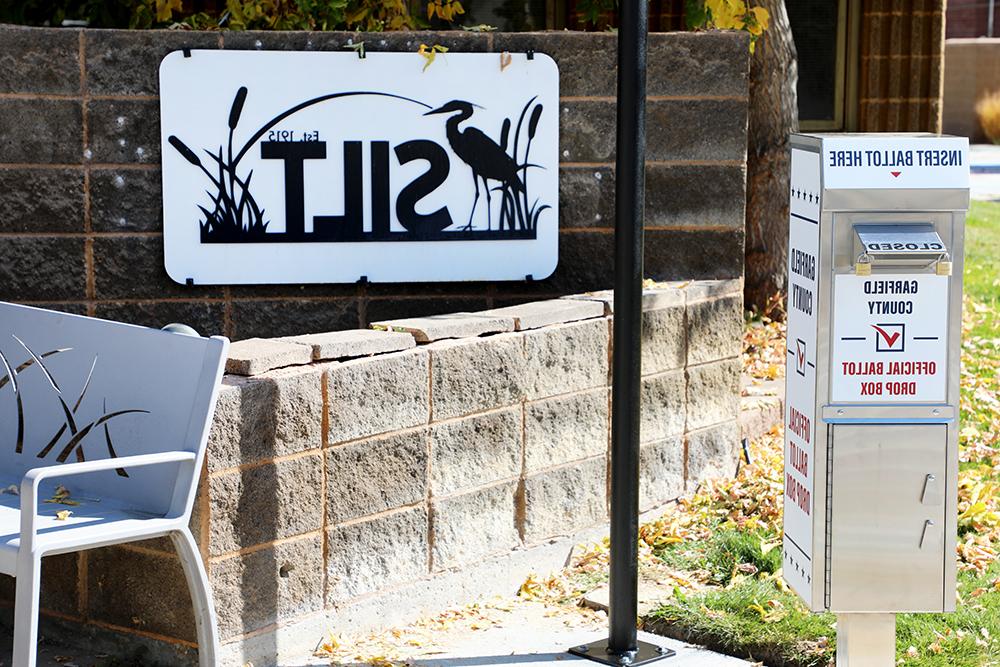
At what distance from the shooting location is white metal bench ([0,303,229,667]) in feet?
11.3

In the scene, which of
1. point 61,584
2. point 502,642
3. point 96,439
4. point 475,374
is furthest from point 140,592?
point 475,374

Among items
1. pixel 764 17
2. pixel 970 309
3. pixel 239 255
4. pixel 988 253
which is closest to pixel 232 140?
pixel 239 255

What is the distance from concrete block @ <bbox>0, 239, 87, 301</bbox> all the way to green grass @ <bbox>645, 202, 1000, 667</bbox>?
240 cm

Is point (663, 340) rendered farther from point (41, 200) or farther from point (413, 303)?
point (41, 200)

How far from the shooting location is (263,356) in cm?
419

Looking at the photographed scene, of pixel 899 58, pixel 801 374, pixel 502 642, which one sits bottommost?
pixel 502 642

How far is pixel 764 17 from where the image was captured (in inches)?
265

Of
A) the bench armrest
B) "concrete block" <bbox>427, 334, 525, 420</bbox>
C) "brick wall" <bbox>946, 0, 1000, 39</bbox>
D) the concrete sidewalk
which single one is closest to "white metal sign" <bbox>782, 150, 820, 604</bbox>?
the concrete sidewalk

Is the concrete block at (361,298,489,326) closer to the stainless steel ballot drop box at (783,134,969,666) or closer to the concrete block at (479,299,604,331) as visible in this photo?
Answer: the concrete block at (479,299,604,331)

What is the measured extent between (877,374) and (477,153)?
2.32 meters

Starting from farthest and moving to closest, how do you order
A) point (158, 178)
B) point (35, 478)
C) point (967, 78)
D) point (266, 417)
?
point (967, 78), point (158, 178), point (266, 417), point (35, 478)

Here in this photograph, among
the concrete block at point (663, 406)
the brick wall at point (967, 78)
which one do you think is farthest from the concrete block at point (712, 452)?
the brick wall at point (967, 78)

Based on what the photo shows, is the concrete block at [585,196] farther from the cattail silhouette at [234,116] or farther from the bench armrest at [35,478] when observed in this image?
the bench armrest at [35,478]

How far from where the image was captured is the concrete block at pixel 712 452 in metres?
5.71
